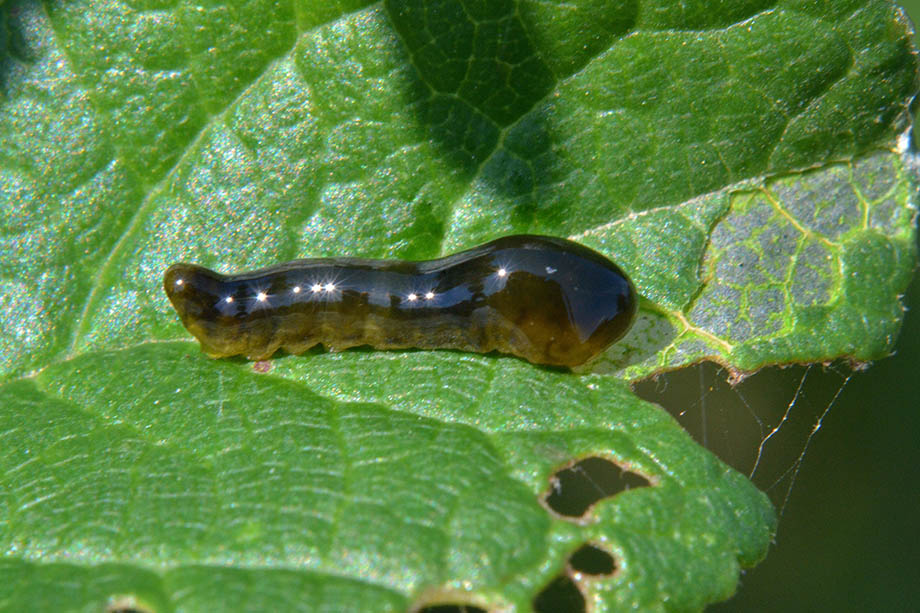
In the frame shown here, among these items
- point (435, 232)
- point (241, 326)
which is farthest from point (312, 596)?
point (435, 232)

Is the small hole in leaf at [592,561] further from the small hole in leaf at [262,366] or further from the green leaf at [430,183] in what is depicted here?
the small hole in leaf at [262,366]

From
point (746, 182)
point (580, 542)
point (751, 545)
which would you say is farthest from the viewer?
point (746, 182)

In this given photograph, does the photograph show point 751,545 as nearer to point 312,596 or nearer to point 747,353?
point 747,353

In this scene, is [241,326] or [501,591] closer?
[501,591]

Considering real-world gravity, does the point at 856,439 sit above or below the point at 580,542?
below

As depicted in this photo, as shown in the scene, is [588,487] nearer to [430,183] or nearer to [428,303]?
[428,303]

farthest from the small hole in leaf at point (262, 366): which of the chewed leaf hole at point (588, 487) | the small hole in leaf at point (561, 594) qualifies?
the small hole in leaf at point (561, 594)

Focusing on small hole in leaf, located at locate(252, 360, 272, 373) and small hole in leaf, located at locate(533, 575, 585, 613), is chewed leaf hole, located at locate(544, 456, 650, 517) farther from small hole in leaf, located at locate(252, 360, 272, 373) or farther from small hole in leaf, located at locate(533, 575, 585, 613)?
small hole in leaf, located at locate(252, 360, 272, 373)

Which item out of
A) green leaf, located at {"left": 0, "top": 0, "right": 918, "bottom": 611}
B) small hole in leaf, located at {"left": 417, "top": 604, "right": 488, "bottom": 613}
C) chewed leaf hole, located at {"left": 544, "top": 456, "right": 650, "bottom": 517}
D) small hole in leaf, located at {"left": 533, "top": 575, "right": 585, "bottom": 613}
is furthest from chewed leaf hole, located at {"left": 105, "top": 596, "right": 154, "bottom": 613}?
chewed leaf hole, located at {"left": 544, "top": 456, "right": 650, "bottom": 517}
